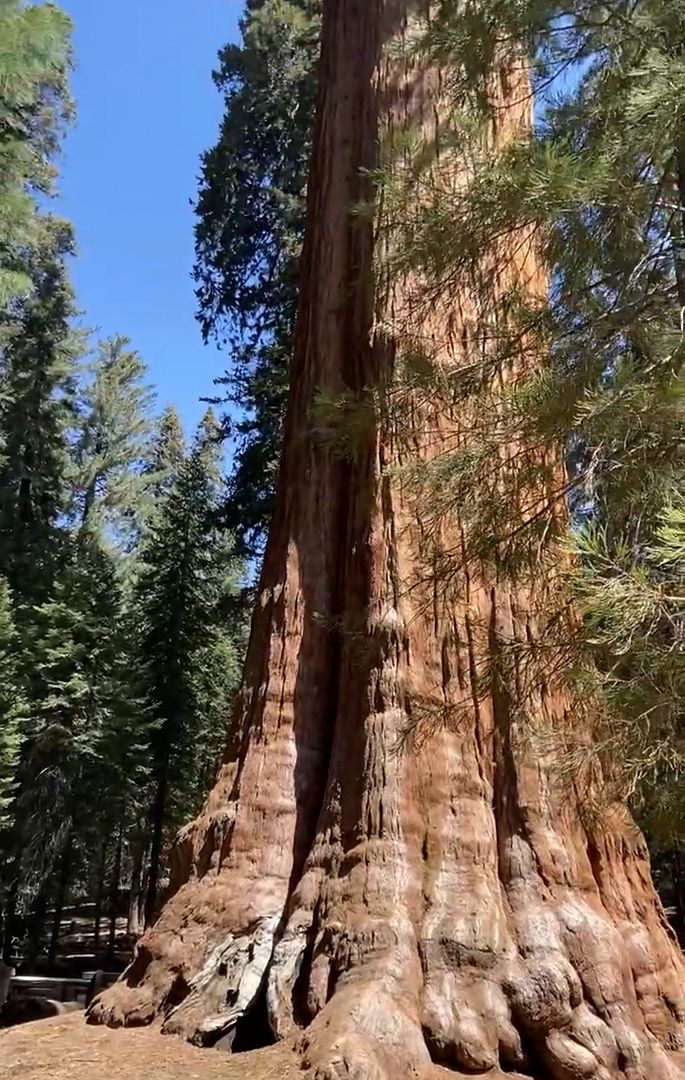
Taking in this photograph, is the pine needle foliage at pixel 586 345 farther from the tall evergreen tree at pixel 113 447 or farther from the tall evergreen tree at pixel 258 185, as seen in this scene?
the tall evergreen tree at pixel 113 447

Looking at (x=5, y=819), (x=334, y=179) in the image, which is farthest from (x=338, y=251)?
(x=5, y=819)

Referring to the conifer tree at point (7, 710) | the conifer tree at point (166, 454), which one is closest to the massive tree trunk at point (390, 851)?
the conifer tree at point (7, 710)

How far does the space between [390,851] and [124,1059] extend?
1450 mm

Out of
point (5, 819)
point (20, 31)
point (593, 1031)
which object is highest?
point (20, 31)

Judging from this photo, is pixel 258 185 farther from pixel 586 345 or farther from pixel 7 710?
pixel 586 345

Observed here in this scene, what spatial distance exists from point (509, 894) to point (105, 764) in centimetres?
1421

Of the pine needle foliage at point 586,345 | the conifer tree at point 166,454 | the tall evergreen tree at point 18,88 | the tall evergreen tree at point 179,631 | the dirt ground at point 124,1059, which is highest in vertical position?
the conifer tree at point 166,454

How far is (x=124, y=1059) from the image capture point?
402cm

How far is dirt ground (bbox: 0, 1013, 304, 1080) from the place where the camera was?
3799mm

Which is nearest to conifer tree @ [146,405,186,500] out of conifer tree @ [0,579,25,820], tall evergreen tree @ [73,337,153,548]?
tall evergreen tree @ [73,337,153,548]

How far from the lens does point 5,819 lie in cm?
1511

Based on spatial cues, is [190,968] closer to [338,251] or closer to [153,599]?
[338,251]

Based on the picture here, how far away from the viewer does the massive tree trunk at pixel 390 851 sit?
3.95m

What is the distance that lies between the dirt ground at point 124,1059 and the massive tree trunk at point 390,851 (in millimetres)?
140
